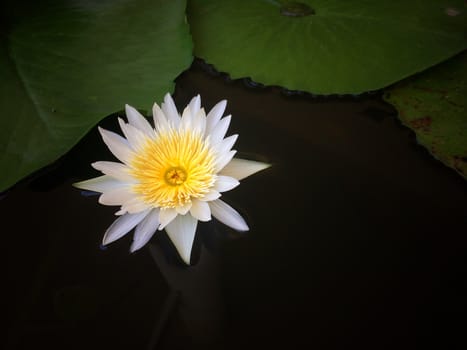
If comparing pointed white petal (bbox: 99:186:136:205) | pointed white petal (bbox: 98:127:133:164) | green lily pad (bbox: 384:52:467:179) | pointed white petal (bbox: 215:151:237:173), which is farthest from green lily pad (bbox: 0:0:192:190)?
green lily pad (bbox: 384:52:467:179)

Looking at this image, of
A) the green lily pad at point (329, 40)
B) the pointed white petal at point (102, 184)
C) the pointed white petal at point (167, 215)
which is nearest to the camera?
the pointed white petal at point (167, 215)

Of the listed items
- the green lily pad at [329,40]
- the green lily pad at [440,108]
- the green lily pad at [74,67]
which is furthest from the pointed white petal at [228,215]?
the green lily pad at [440,108]

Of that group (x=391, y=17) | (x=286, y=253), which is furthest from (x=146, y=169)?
(x=391, y=17)

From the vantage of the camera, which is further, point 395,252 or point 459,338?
point 395,252

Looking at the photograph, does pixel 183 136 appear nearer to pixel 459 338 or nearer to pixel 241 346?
pixel 241 346

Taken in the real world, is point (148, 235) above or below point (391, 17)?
below

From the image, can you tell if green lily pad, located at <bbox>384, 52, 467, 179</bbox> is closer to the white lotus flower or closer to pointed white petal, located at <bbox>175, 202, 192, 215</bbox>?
the white lotus flower

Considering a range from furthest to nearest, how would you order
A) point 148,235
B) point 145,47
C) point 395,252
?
1. point 145,47
2. point 395,252
3. point 148,235

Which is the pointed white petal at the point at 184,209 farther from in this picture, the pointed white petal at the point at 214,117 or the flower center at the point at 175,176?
the pointed white petal at the point at 214,117

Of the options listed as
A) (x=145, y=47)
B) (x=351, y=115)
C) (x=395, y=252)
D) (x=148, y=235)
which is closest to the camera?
(x=148, y=235)
